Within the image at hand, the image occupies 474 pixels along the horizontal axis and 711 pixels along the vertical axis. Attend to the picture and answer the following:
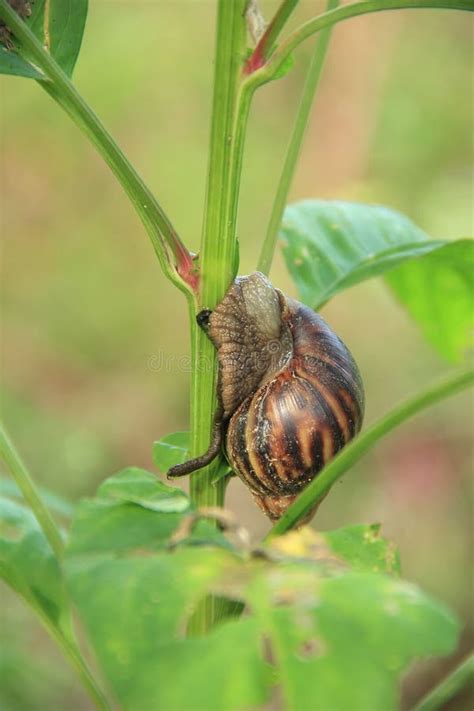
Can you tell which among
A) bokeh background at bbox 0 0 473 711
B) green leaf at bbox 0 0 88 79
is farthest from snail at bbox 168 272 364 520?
bokeh background at bbox 0 0 473 711

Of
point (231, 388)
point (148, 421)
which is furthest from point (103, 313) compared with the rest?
point (231, 388)

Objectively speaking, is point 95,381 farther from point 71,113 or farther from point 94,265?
point 71,113

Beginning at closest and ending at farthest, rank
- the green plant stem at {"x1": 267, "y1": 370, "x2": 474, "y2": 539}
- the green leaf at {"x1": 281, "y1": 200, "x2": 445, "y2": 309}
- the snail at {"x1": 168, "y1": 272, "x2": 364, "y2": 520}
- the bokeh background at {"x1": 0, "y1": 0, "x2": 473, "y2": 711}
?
the green plant stem at {"x1": 267, "y1": 370, "x2": 474, "y2": 539} < the snail at {"x1": 168, "y1": 272, "x2": 364, "y2": 520} < the green leaf at {"x1": 281, "y1": 200, "x2": 445, "y2": 309} < the bokeh background at {"x1": 0, "y1": 0, "x2": 473, "y2": 711}

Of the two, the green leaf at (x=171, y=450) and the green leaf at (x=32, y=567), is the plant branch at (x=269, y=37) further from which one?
the green leaf at (x=32, y=567)

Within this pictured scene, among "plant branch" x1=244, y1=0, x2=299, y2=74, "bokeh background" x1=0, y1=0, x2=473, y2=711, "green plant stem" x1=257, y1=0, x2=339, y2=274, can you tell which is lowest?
"bokeh background" x1=0, y1=0, x2=473, y2=711

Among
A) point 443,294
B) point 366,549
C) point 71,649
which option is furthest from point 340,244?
point 71,649

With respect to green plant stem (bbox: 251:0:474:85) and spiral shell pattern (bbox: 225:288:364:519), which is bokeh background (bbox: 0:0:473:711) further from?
green plant stem (bbox: 251:0:474:85)

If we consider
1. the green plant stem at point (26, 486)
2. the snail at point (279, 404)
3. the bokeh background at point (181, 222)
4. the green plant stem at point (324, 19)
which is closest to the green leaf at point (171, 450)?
the snail at point (279, 404)
